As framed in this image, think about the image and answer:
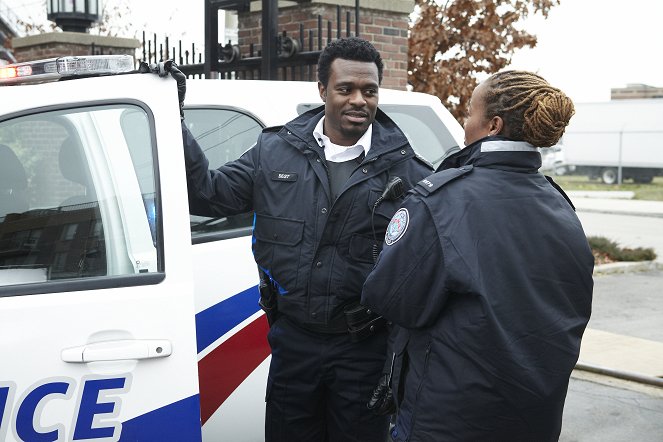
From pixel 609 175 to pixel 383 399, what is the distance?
3141 centimetres

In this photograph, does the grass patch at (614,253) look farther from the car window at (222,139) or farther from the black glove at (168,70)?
the black glove at (168,70)

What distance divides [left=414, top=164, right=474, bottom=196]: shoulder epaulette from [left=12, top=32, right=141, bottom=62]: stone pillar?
807 centimetres

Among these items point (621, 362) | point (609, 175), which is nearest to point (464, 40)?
point (621, 362)

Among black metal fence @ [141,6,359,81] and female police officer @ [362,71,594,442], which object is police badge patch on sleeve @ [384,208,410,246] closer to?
female police officer @ [362,71,594,442]

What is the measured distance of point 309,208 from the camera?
9.08ft

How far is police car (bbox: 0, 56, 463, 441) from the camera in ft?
7.91

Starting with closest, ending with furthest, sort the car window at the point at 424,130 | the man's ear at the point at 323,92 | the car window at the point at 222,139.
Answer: the man's ear at the point at 323,92
the car window at the point at 222,139
the car window at the point at 424,130

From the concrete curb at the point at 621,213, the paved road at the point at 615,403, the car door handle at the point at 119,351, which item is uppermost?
the car door handle at the point at 119,351

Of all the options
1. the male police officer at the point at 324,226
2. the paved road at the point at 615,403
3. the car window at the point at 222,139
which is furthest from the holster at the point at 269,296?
the paved road at the point at 615,403

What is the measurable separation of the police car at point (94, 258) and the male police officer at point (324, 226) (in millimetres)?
215

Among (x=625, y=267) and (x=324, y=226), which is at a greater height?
(x=324, y=226)

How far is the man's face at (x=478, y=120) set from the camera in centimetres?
236

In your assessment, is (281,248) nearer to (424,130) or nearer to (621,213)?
(424,130)

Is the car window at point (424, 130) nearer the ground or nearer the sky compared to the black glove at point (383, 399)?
nearer the sky
